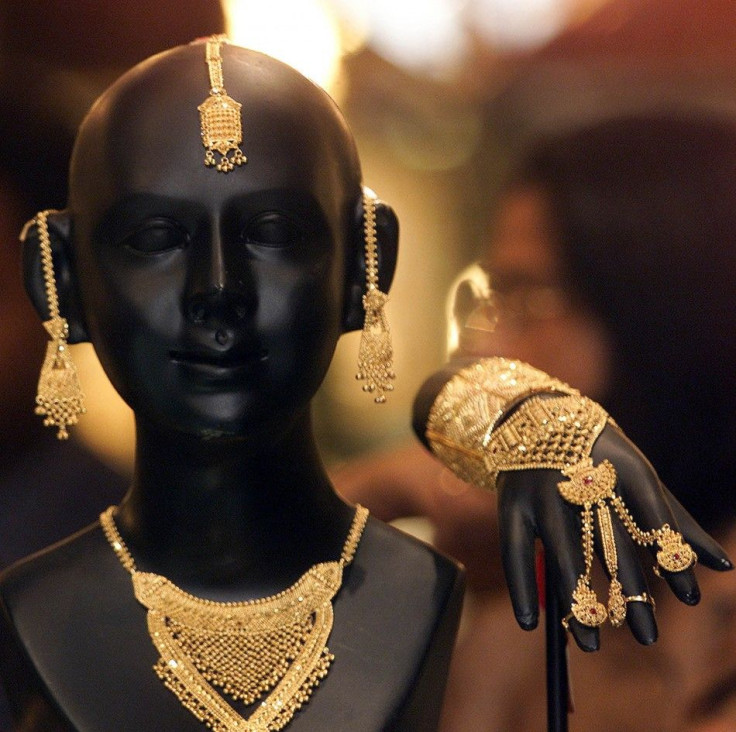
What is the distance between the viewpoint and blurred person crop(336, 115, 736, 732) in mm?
2105

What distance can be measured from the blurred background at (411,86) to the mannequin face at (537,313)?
64 millimetres

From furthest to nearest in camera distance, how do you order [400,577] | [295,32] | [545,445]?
→ [295,32] → [400,577] → [545,445]

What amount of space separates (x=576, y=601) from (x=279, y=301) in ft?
1.50

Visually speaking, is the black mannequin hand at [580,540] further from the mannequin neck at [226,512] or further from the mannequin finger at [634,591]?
the mannequin neck at [226,512]

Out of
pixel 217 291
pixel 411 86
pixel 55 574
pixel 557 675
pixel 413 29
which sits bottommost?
pixel 557 675

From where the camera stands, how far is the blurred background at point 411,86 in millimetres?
1962

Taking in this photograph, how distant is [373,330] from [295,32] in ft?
2.94

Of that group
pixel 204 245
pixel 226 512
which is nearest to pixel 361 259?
pixel 204 245

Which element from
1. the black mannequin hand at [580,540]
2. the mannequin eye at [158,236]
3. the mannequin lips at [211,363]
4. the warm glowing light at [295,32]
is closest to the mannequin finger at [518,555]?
the black mannequin hand at [580,540]

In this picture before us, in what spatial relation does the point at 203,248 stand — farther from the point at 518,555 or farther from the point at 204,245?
the point at 518,555

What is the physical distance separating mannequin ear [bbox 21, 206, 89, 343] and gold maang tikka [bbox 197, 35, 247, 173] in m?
0.21

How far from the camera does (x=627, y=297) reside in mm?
2139

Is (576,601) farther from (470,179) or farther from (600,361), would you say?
(470,179)

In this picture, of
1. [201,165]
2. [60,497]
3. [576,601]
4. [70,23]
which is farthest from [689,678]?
[70,23]
